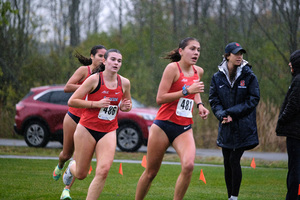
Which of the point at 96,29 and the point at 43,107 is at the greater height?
the point at 96,29

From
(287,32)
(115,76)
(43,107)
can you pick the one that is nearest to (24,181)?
(115,76)

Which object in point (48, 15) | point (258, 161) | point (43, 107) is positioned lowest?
point (258, 161)

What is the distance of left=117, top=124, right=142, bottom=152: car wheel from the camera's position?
14.3 m

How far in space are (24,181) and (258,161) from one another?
6.56 m

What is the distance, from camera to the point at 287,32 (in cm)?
1520

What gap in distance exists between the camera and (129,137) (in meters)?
14.4

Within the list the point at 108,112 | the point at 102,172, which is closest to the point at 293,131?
→ the point at 108,112

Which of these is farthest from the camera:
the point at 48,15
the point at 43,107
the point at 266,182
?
the point at 48,15

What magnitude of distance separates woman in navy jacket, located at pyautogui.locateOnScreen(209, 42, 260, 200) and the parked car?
24.3ft

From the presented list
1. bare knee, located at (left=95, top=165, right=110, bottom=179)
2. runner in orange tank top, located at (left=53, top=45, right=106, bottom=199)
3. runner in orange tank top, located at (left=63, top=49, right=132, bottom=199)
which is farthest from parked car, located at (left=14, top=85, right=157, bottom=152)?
bare knee, located at (left=95, top=165, right=110, bottom=179)

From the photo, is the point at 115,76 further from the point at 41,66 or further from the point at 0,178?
the point at 41,66

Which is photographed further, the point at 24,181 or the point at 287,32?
the point at 287,32

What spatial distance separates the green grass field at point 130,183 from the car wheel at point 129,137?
89.1 inches

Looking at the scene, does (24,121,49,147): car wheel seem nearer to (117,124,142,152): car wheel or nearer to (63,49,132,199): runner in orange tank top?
(117,124,142,152): car wheel
